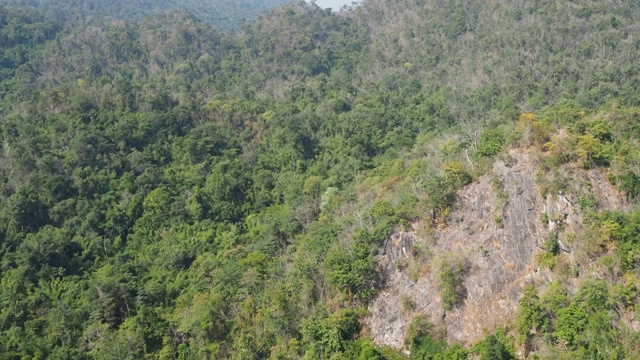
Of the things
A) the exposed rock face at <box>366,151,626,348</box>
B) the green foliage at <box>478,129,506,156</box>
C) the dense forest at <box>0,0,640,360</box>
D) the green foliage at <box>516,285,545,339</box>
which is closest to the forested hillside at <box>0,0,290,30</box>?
the dense forest at <box>0,0,640,360</box>

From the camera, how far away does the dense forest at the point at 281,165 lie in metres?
28.2

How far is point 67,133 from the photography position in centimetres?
5284

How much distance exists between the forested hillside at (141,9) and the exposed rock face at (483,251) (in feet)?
336

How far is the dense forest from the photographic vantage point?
92.5 feet

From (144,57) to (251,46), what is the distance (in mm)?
17922

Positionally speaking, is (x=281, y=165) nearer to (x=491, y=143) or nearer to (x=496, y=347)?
(x=491, y=143)

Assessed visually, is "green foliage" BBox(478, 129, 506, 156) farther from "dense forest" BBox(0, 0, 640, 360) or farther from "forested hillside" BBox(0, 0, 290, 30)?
"forested hillside" BBox(0, 0, 290, 30)

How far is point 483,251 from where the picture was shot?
2889cm

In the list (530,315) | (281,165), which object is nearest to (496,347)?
(530,315)

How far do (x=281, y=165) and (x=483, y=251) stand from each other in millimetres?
28801

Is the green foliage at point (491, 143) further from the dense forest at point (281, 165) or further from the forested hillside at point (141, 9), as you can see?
the forested hillside at point (141, 9)

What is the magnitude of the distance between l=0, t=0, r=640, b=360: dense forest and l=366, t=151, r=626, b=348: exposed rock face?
845 millimetres

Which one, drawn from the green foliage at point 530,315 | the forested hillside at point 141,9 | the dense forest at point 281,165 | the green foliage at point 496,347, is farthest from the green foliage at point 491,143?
the forested hillside at point 141,9

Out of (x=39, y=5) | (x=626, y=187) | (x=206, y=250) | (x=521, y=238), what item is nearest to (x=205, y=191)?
(x=206, y=250)
